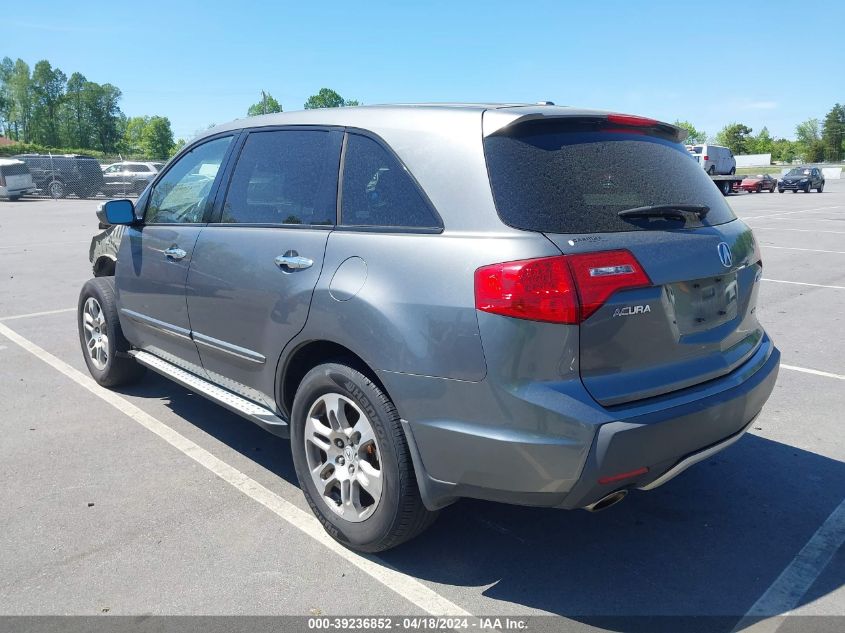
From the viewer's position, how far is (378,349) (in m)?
2.82

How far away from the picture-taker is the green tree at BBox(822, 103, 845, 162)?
121875 mm

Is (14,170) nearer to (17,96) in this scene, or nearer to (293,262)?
(293,262)

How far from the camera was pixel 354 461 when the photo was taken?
3.11m

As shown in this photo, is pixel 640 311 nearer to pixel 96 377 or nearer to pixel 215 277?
pixel 215 277

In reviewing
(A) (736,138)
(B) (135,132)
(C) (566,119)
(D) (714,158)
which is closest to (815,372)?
(C) (566,119)

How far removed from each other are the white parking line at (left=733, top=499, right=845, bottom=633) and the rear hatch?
88cm

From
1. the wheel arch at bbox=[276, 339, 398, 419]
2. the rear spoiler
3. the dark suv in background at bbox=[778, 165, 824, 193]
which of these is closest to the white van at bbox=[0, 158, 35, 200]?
the wheel arch at bbox=[276, 339, 398, 419]

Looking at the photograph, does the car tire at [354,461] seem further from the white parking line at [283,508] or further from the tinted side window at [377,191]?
the tinted side window at [377,191]

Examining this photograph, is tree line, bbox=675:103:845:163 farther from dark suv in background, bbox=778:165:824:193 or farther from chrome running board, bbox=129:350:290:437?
chrome running board, bbox=129:350:290:437

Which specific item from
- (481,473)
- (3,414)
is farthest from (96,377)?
(481,473)

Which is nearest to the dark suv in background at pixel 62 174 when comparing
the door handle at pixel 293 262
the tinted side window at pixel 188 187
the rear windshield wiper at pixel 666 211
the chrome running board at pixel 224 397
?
the tinted side window at pixel 188 187

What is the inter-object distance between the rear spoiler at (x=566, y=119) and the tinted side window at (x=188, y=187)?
6.26 feet

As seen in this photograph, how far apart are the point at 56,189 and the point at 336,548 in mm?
36263

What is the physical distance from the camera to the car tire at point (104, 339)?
513cm
